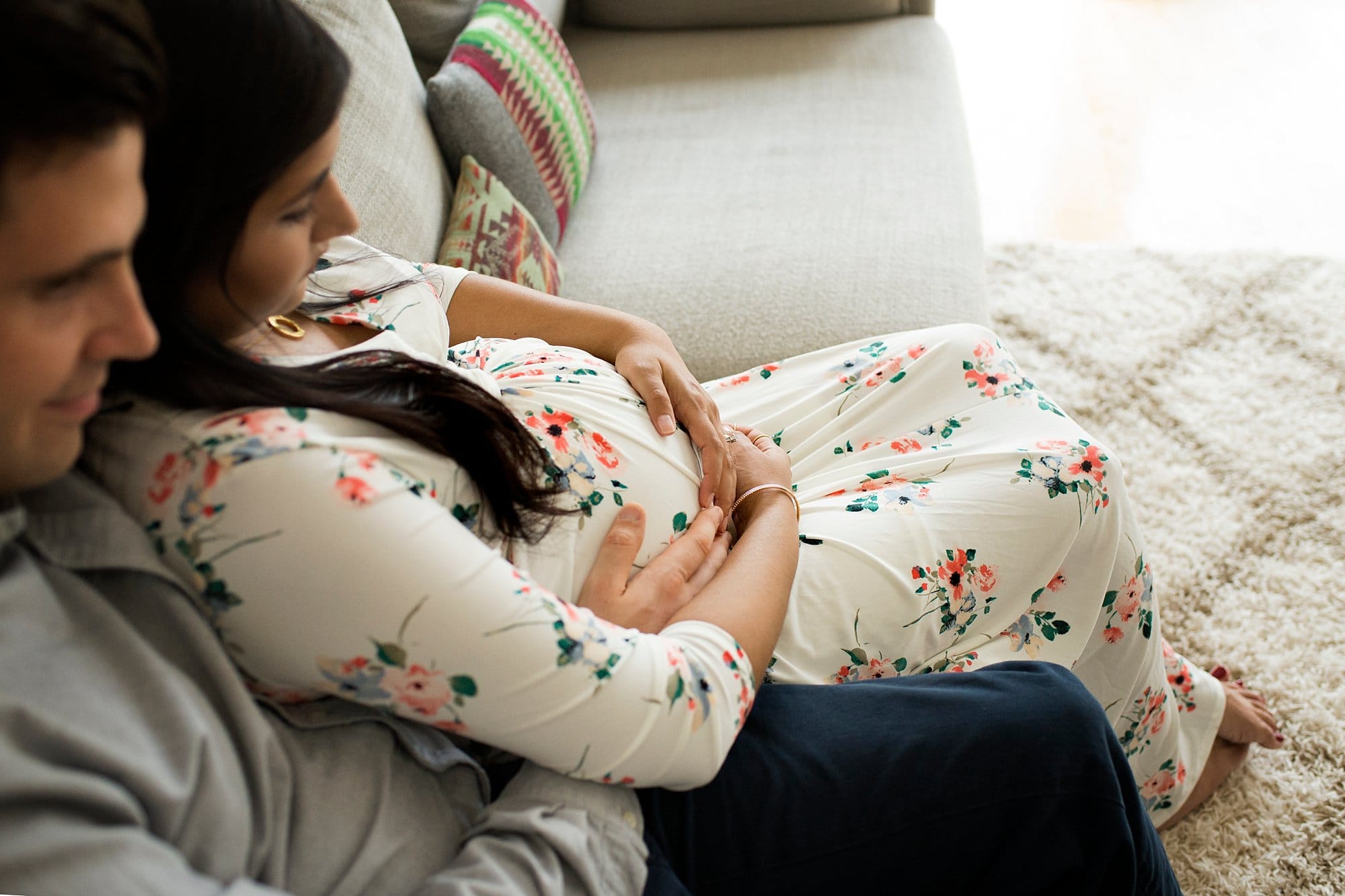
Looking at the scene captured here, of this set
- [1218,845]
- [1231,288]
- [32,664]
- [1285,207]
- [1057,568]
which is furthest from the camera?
[1285,207]

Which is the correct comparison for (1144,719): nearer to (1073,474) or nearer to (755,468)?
(1073,474)

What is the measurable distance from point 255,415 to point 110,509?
0.11 meters

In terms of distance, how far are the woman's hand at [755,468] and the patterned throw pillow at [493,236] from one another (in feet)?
1.59

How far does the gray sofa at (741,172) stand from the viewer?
1521 mm

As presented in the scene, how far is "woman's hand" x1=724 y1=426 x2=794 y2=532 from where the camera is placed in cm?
110

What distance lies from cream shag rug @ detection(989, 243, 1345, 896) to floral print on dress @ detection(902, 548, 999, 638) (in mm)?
547

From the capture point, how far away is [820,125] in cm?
202

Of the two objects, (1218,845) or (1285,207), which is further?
(1285,207)

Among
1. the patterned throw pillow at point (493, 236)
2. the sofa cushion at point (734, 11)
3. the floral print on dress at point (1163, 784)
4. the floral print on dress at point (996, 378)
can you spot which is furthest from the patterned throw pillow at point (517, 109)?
the floral print on dress at point (1163, 784)

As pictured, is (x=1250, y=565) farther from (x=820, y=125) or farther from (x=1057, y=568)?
(x=820, y=125)

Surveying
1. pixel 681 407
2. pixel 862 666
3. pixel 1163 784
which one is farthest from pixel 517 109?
pixel 1163 784

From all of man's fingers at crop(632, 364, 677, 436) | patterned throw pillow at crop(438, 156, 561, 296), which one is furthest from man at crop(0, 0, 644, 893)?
patterned throw pillow at crop(438, 156, 561, 296)

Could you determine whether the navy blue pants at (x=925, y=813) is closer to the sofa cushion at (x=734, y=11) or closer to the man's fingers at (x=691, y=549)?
the man's fingers at (x=691, y=549)

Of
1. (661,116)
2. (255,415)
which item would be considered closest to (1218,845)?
(255,415)
